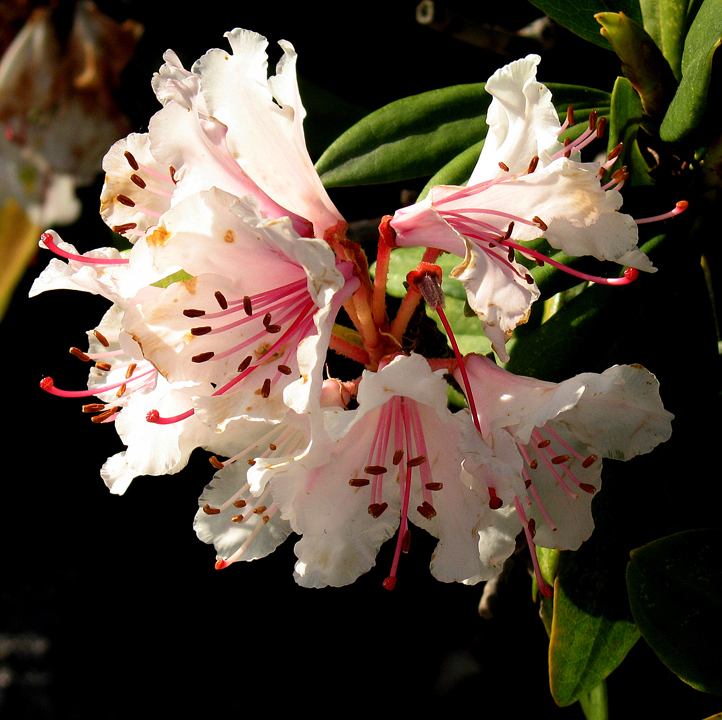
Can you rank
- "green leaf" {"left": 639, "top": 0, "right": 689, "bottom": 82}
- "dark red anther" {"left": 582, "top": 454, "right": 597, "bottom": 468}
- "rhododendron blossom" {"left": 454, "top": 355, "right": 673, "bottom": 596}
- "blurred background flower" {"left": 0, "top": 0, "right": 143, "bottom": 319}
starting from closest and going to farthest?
"rhododendron blossom" {"left": 454, "top": 355, "right": 673, "bottom": 596} < "dark red anther" {"left": 582, "top": 454, "right": 597, "bottom": 468} < "green leaf" {"left": 639, "top": 0, "right": 689, "bottom": 82} < "blurred background flower" {"left": 0, "top": 0, "right": 143, "bottom": 319}

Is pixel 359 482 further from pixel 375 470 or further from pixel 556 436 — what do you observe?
pixel 556 436

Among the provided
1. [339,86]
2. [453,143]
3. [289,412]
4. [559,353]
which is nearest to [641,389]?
[559,353]

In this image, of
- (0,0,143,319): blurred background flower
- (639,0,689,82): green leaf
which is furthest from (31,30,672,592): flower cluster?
(0,0,143,319): blurred background flower

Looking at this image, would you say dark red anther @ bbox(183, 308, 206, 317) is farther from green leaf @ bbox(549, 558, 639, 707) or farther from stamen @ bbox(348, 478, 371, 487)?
green leaf @ bbox(549, 558, 639, 707)

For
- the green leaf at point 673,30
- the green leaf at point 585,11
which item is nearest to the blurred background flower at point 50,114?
the green leaf at point 585,11

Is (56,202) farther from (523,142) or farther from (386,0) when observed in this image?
(523,142)

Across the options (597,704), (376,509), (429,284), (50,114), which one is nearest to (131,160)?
(429,284)

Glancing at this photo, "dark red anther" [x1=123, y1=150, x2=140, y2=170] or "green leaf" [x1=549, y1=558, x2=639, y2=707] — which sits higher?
"dark red anther" [x1=123, y1=150, x2=140, y2=170]
